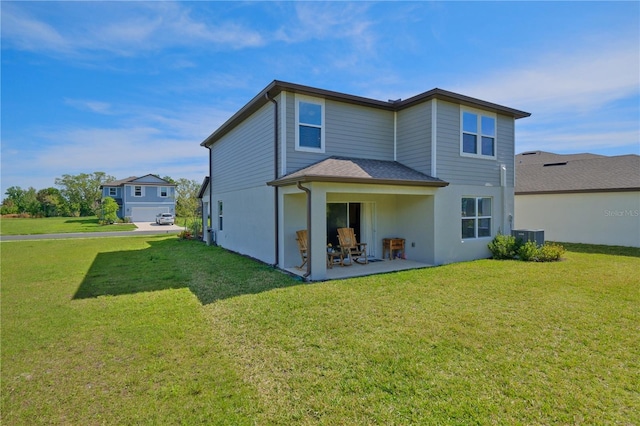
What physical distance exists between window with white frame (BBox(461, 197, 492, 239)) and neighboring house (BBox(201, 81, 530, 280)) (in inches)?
1.5

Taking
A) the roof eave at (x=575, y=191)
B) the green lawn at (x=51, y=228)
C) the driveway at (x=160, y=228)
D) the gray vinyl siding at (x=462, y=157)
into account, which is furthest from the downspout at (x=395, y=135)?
the green lawn at (x=51, y=228)

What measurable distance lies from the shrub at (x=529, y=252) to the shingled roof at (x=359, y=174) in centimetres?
352

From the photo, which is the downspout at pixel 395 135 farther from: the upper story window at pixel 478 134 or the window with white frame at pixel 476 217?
the window with white frame at pixel 476 217

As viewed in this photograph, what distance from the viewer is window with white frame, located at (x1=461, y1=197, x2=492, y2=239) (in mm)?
10852

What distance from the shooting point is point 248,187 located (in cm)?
1176

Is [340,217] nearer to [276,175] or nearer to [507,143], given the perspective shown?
[276,175]

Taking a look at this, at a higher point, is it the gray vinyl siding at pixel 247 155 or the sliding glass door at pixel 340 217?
the gray vinyl siding at pixel 247 155

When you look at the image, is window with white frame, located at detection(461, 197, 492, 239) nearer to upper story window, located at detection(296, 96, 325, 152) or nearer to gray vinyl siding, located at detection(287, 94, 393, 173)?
gray vinyl siding, located at detection(287, 94, 393, 173)

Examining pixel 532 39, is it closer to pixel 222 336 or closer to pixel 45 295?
pixel 222 336

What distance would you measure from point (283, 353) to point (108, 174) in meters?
63.7

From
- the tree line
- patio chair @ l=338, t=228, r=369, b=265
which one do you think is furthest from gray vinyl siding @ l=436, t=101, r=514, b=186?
the tree line

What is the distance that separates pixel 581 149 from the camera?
2441 cm

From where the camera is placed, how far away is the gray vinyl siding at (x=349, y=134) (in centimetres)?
917

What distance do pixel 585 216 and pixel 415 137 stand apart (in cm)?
1003
